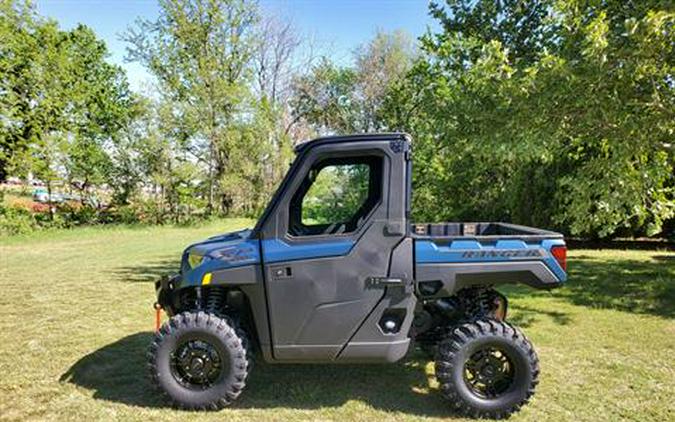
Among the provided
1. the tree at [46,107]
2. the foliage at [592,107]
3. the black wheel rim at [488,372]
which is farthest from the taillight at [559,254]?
the tree at [46,107]

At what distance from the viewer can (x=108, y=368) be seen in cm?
439

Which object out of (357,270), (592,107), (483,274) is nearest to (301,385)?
(357,270)

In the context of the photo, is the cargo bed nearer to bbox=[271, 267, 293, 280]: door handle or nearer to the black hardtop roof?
the black hardtop roof

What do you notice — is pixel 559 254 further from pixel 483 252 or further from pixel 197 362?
pixel 197 362

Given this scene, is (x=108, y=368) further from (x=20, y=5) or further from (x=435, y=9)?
(x=20, y=5)

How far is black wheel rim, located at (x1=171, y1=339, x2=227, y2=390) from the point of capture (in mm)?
3551

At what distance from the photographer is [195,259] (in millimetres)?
3711

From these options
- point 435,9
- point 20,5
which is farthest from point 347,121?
point 20,5

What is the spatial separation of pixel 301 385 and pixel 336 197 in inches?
76.2

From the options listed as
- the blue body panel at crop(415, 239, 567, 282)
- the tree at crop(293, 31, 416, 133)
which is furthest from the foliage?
the tree at crop(293, 31, 416, 133)

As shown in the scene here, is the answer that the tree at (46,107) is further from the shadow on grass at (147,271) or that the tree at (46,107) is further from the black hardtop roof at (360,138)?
the black hardtop roof at (360,138)

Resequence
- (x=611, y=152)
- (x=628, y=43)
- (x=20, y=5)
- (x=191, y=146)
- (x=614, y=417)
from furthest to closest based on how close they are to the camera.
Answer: (x=191, y=146) < (x=20, y=5) < (x=611, y=152) < (x=628, y=43) < (x=614, y=417)

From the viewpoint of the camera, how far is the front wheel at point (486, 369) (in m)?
3.41

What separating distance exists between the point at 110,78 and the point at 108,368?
1044 inches
